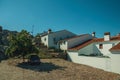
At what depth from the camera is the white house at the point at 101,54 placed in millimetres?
25781

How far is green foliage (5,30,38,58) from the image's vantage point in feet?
104

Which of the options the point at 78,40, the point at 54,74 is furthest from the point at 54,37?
the point at 54,74

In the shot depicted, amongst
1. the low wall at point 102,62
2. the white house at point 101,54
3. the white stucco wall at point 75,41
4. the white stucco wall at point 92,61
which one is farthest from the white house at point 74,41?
the low wall at point 102,62

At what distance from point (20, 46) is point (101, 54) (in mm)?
18403

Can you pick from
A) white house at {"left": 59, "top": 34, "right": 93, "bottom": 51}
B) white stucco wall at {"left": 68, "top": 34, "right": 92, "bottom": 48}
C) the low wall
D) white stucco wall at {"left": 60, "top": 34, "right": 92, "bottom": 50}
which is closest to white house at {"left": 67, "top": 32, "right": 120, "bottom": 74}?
the low wall

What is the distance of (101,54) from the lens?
128 ft

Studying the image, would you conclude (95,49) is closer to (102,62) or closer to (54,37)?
(102,62)

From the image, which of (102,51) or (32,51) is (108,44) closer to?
(102,51)

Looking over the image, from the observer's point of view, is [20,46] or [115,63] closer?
[115,63]

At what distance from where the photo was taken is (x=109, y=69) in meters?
26.7

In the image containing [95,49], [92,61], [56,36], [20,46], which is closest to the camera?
[92,61]

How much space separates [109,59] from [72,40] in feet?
69.0

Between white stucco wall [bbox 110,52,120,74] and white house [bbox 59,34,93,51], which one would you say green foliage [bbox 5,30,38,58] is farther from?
white house [bbox 59,34,93,51]

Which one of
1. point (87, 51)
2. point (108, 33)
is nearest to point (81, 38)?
point (87, 51)
